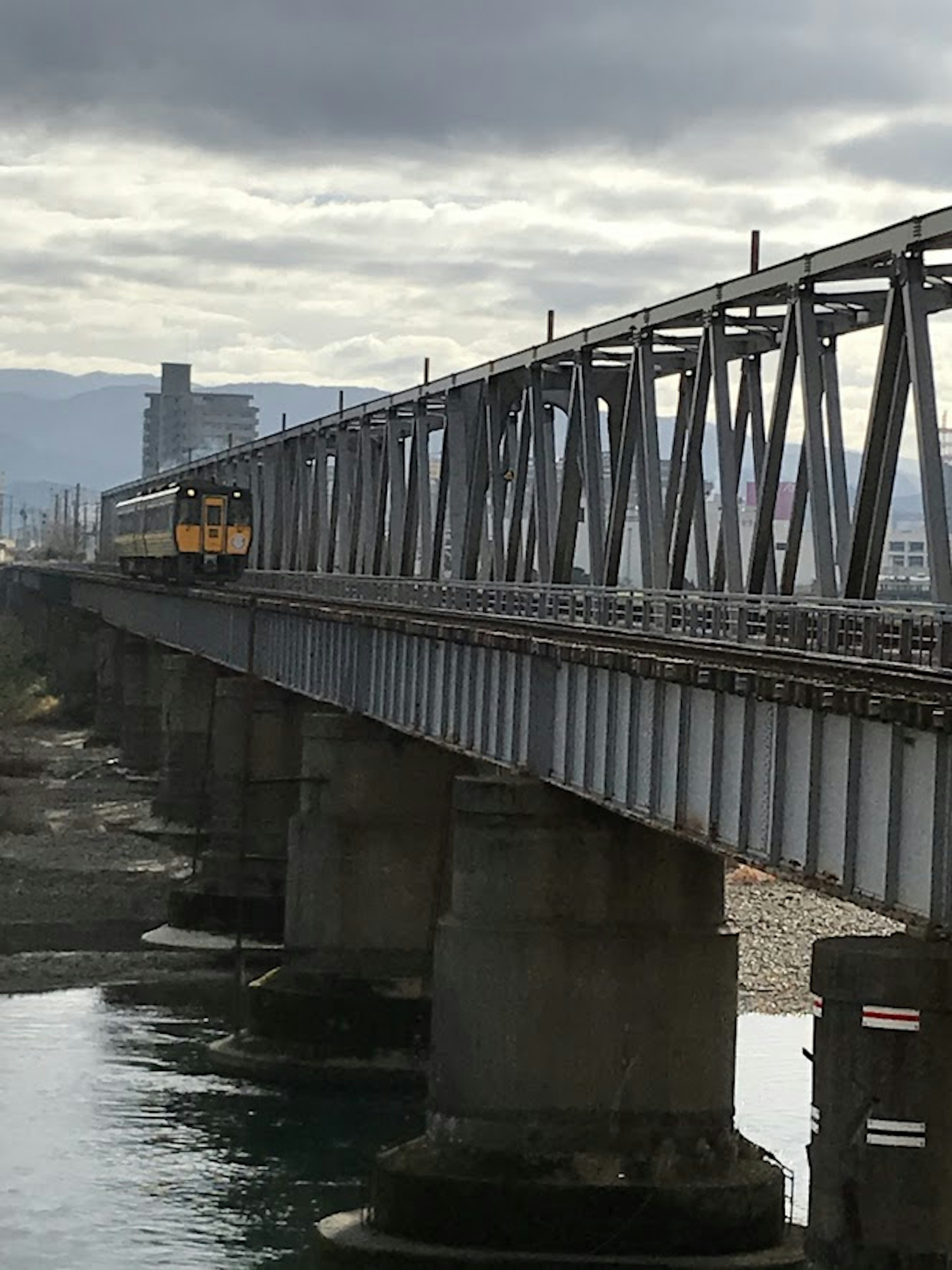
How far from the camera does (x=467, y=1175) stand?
122 feet

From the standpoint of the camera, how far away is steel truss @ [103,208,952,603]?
35656 millimetres

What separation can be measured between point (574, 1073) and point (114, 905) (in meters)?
40.6

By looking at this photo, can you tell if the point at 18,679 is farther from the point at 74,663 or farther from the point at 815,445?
the point at 815,445

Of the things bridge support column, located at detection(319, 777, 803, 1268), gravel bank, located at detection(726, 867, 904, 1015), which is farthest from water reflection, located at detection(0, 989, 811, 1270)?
gravel bank, located at detection(726, 867, 904, 1015)

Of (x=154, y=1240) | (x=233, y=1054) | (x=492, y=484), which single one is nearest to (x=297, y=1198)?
(x=154, y=1240)

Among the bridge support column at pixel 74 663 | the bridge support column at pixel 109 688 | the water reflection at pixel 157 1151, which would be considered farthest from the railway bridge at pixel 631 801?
the bridge support column at pixel 74 663

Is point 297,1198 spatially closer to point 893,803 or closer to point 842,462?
point 842,462

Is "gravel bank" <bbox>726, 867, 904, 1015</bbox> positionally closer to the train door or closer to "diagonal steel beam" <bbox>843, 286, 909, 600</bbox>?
"diagonal steel beam" <bbox>843, 286, 909, 600</bbox>

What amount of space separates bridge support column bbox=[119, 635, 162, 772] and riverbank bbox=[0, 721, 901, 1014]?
6274 mm

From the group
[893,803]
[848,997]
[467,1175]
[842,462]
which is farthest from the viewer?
[842,462]

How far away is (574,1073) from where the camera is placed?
122ft

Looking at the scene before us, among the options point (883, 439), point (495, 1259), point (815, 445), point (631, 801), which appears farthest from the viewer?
point (815, 445)

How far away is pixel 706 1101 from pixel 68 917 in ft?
128

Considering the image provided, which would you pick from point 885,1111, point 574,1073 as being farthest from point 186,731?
point 885,1111
